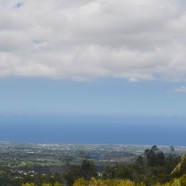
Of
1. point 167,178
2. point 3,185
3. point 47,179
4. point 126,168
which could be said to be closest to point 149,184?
point 167,178

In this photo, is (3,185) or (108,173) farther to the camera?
(3,185)

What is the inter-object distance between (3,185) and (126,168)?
16522mm

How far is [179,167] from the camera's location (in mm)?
36062

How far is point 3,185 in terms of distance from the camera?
50.3 meters

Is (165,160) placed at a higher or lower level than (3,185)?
higher

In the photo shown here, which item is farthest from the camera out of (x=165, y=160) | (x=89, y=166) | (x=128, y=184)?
(x=165, y=160)

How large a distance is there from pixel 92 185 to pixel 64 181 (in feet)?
66.8

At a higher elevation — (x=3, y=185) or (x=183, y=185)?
(x=183, y=185)

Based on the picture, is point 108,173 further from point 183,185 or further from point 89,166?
point 183,185

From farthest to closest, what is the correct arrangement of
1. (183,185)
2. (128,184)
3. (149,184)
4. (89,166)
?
1. (89,166)
2. (149,184)
3. (128,184)
4. (183,185)

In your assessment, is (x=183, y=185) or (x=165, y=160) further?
(x=165, y=160)

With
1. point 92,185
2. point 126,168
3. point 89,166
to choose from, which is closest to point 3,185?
point 89,166

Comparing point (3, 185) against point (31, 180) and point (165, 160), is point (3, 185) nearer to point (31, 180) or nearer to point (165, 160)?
point (31, 180)

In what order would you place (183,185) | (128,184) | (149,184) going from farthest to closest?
(149,184) → (128,184) → (183,185)
